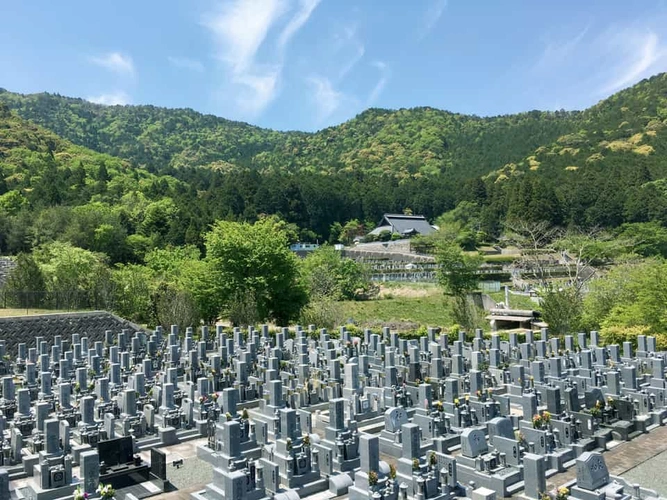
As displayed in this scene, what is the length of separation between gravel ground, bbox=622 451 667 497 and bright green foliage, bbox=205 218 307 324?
937 inches

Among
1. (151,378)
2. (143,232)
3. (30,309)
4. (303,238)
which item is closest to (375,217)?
(303,238)

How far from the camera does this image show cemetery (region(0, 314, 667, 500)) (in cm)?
1009

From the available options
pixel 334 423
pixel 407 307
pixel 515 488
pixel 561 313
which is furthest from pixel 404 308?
pixel 515 488

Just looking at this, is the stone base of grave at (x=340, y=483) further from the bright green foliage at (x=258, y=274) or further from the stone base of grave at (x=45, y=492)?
the bright green foliage at (x=258, y=274)

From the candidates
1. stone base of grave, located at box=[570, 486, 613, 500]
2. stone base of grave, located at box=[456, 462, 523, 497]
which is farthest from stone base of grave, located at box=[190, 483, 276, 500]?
stone base of grave, located at box=[570, 486, 613, 500]

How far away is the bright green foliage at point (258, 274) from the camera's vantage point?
33125 millimetres

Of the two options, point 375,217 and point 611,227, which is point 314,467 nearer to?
point 611,227

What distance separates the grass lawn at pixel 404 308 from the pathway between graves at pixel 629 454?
64.1 feet

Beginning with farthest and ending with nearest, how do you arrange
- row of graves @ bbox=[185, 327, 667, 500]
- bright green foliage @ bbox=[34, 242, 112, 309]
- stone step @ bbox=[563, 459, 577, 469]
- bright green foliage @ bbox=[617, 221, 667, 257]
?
bright green foliage @ bbox=[617, 221, 667, 257], bright green foliage @ bbox=[34, 242, 112, 309], stone step @ bbox=[563, 459, 577, 469], row of graves @ bbox=[185, 327, 667, 500]

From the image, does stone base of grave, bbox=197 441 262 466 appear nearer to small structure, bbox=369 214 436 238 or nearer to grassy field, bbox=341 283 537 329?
grassy field, bbox=341 283 537 329

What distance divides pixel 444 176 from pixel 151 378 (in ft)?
350

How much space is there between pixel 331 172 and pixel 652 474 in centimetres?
11357

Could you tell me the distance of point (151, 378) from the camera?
59.0 ft

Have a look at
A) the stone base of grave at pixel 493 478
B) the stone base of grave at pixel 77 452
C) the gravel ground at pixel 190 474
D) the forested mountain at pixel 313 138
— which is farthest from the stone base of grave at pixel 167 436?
the forested mountain at pixel 313 138
